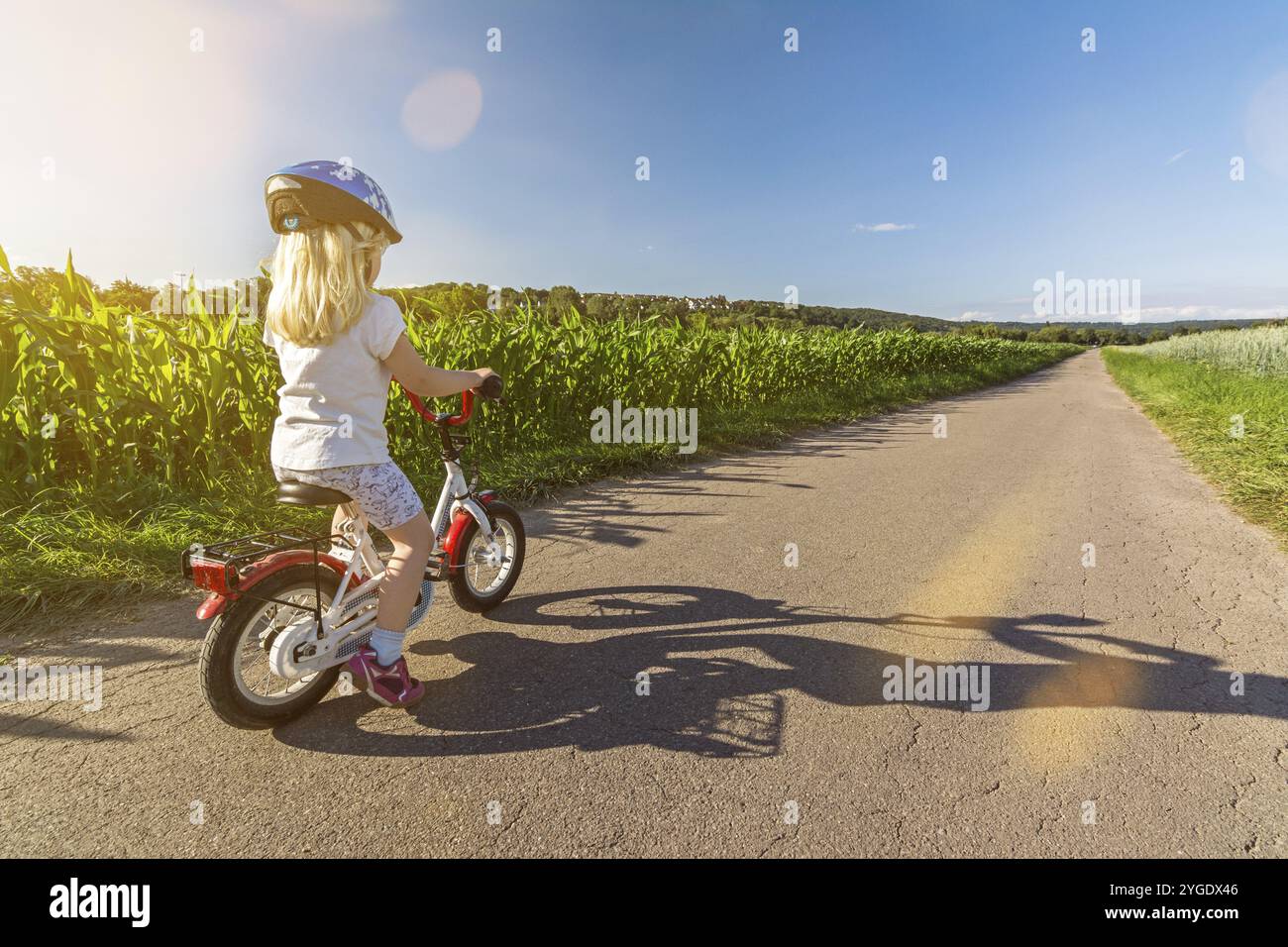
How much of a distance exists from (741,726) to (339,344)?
7.07ft

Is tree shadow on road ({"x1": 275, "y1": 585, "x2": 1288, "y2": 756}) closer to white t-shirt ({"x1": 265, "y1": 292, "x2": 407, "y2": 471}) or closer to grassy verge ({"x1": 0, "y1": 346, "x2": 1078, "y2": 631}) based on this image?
white t-shirt ({"x1": 265, "y1": 292, "x2": 407, "y2": 471})

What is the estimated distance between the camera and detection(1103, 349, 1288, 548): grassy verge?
599 cm

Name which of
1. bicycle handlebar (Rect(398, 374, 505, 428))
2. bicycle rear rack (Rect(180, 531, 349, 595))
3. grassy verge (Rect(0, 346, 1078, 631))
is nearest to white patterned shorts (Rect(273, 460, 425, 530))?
bicycle rear rack (Rect(180, 531, 349, 595))

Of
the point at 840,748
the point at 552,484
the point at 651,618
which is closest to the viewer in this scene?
the point at 840,748

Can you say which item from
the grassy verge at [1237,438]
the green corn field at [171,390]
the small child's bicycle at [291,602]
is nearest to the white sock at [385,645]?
the small child's bicycle at [291,602]

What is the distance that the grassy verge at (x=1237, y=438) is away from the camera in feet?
19.6

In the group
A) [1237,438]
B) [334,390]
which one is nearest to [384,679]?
[334,390]

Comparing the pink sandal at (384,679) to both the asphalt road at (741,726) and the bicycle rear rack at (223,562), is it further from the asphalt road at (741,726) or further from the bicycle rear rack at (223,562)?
the bicycle rear rack at (223,562)

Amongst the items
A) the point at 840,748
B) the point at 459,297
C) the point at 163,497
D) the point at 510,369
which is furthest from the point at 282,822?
the point at 459,297

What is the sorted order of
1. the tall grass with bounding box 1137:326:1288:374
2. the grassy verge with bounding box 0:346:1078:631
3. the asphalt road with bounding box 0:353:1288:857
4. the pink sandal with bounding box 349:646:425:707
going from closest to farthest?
1. the asphalt road with bounding box 0:353:1288:857
2. the pink sandal with bounding box 349:646:425:707
3. the grassy verge with bounding box 0:346:1078:631
4. the tall grass with bounding box 1137:326:1288:374

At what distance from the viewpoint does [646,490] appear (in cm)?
667

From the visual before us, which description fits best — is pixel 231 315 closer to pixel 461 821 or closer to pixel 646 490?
pixel 646 490

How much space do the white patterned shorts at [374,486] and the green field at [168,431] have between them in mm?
2152
